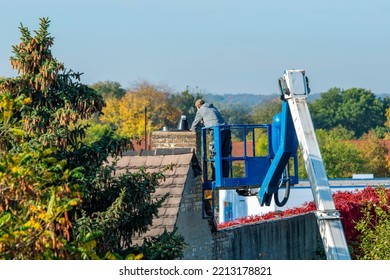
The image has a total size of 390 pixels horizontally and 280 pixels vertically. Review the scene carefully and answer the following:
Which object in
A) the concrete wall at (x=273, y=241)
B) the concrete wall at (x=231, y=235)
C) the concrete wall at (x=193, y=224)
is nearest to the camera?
the concrete wall at (x=193, y=224)

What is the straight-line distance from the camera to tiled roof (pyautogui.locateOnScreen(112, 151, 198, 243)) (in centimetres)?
1795

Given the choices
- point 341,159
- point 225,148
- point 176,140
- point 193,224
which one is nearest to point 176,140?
point 176,140

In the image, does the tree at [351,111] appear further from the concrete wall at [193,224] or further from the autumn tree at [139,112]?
the concrete wall at [193,224]

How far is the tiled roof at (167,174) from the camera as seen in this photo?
58.9ft

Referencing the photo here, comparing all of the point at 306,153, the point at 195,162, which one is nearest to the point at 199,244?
the point at 195,162

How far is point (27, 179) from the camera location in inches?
472

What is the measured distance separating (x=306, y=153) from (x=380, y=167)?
70.2m

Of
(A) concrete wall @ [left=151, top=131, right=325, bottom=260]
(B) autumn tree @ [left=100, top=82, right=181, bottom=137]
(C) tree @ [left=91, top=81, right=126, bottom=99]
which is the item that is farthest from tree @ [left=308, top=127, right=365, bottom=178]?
(A) concrete wall @ [left=151, top=131, right=325, bottom=260]

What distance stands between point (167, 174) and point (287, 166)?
250 cm

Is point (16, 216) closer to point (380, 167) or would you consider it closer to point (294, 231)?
point (294, 231)

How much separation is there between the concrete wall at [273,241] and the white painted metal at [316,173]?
3.62 meters

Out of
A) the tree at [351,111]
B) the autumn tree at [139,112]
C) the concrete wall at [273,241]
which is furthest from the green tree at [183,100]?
the concrete wall at [273,241]

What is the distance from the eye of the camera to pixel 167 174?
18.9 m

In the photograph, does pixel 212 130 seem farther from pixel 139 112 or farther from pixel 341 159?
pixel 139 112
